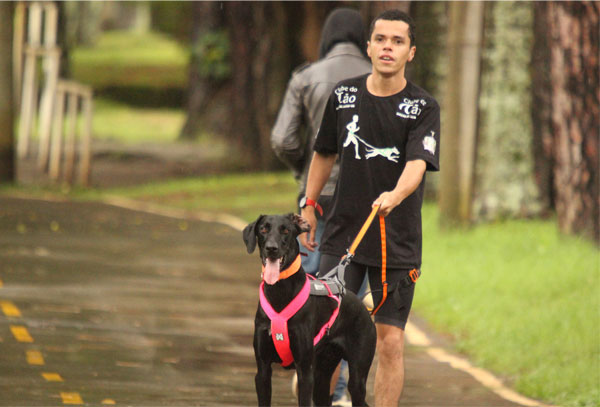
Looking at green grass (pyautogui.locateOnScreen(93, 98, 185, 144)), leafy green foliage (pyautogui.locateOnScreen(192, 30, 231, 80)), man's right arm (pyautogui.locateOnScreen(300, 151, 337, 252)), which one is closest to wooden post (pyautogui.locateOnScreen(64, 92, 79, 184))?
leafy green foliage (pyautogui.locateOnScreen(192, 30, 231, 80))

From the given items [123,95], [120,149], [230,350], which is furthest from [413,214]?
[123,95]

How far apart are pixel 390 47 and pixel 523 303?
5669 mm

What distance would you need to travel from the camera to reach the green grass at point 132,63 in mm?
56409

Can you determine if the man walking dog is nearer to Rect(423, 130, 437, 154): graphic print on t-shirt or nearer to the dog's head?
Rect(423, 130, 437, 154): graphic print on t-shirt

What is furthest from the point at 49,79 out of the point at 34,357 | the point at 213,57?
the point at 34,357

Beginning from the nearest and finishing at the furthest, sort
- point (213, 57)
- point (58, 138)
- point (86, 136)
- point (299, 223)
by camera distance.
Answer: point (299, 223), point (86, 136), point (58, 138), point (213, 57)

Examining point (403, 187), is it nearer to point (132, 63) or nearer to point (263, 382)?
point (263, 382)

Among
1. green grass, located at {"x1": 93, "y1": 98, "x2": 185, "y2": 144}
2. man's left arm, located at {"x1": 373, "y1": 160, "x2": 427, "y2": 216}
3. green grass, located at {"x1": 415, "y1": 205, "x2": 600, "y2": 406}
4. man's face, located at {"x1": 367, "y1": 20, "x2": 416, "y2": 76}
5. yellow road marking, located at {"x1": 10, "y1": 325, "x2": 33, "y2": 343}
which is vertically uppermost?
man's face, located at {"x1": 367, "y1": 20, "x2": 416, "y2": 76}

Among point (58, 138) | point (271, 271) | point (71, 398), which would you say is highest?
point (271, 271)

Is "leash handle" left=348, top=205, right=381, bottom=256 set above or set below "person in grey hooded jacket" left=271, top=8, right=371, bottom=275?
below

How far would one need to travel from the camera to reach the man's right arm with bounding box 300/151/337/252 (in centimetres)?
691

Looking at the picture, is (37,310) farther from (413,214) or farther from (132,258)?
(413,214)

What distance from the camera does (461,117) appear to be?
53.9ft

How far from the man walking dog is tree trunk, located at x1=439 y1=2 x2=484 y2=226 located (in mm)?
9680
